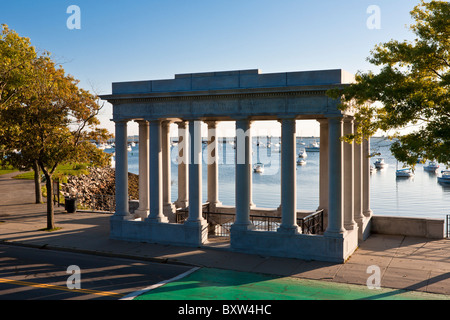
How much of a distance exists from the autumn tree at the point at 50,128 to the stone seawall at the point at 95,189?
45.5ft

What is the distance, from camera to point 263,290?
1350 cm

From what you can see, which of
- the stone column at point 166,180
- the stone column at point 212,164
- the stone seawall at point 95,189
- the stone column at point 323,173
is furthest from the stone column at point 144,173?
the stone seawall at point 95,189

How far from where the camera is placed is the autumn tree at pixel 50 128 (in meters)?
21.8

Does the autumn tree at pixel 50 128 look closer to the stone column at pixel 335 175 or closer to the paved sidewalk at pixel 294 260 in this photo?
the paved sidewalk at pixel 294 260

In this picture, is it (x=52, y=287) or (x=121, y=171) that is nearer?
(x=52, y=287)

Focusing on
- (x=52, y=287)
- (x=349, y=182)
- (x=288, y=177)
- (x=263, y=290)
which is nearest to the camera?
(x=263, y=290)

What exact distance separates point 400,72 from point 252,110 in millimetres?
6177

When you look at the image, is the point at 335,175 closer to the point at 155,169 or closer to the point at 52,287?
the point at 155,169

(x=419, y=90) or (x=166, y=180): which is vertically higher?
(x=419, y=90)

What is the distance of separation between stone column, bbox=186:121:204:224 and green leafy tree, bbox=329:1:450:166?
22.5 feet

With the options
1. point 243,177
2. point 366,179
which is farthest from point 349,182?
point 243,177

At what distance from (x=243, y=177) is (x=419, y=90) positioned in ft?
26.4

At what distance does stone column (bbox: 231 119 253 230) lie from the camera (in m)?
18.5

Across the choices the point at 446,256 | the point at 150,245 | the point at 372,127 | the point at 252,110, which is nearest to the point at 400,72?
the point at 372,127
